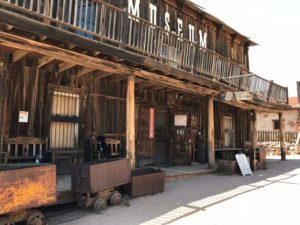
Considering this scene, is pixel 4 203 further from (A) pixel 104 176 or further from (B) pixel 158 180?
(B) pixel 158 180

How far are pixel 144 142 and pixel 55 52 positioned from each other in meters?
5.99

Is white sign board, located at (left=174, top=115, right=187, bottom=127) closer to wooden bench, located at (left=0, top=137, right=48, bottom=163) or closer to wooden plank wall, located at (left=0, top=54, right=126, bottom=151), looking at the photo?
wooden plank wall, located at (left=0, top=54, right=126, bottom=151)

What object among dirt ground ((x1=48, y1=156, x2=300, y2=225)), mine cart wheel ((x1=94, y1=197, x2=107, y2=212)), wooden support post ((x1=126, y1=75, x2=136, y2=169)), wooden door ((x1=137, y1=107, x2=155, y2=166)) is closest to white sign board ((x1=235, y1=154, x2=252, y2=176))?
dirt ground ((x1=48, y1=156, x2=300, y2=225))

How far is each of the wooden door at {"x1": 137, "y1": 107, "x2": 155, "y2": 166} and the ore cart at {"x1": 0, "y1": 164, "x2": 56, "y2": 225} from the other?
6.21 m

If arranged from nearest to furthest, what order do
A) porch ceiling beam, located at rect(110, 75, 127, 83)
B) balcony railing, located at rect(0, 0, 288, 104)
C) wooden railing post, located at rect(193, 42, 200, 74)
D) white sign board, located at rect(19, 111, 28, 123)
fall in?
balcony railing, located at rect(0, 0, 288, 104) → white sign board, located at rect(19, 111, 28, 123) → porch ceiling beam, located at rect(110, 75, 127, 83) → wooden railing post, located at rect(193, 42, 200, 74)

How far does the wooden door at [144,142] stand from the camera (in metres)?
11.7

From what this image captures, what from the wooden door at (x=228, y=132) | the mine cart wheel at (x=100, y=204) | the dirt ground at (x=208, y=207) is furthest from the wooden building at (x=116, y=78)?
the mine cart wheel at (x=100, y=204)

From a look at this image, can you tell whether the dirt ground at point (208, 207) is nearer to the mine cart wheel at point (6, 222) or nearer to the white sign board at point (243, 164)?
the mine cart wheel at point (6, 222)

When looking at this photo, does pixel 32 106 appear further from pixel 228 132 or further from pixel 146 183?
pixel 228 132

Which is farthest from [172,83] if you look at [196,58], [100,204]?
[100,204]

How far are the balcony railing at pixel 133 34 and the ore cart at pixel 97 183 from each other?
2.93 m

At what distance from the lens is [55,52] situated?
6.70m

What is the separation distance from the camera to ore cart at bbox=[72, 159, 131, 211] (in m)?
6.39

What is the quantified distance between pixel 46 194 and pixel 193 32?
1114cm
